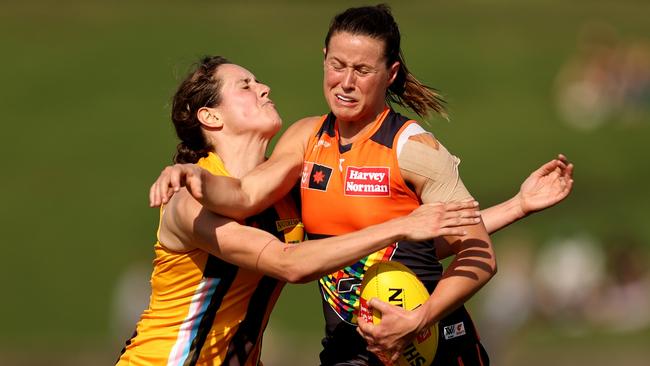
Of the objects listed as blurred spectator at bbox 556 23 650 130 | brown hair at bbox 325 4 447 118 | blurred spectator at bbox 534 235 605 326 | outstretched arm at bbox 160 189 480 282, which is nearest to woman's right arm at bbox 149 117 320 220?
outstretched arm at bbox 160 189 480 282

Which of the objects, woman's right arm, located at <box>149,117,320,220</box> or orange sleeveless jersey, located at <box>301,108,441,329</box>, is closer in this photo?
woman's right arm, located at <box>149,117,320,220</box>

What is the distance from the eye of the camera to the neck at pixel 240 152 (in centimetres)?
620

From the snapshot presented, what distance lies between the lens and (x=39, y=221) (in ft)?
65.6

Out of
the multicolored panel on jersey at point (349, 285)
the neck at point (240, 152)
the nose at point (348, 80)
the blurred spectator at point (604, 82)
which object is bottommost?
the blurred spectator at point (604, 82)

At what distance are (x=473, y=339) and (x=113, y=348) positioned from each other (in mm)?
10757

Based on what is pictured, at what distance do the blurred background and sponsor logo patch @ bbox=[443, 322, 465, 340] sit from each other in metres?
9.05

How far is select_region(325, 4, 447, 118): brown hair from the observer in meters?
5.82

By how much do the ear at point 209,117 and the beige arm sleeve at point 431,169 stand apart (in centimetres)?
109

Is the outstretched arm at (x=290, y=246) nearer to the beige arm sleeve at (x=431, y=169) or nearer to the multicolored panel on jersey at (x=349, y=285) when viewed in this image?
the beige arm sleeve at (x=431, y=169)

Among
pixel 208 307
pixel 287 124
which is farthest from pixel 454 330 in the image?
pixel 287 124

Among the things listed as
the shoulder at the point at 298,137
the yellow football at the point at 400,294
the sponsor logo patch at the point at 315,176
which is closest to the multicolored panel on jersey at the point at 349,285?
the yellow football at the point at 400,294

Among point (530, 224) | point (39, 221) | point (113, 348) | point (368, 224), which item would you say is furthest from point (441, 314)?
point (39, 221)

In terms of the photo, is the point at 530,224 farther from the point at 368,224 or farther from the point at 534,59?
the point at 368,224

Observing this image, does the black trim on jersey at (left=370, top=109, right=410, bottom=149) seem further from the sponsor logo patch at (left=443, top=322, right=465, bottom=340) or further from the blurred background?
the blurred background
